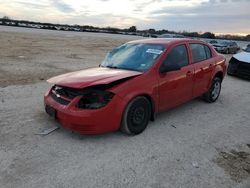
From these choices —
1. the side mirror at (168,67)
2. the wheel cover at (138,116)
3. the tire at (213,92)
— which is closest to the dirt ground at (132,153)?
the wheel cover at (138,116)

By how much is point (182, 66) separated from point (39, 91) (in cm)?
384

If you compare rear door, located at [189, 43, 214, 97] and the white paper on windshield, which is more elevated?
the white paper on windshield

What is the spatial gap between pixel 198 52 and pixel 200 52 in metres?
0.12

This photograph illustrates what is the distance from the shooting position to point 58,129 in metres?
4.79

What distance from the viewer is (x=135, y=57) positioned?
5.36m

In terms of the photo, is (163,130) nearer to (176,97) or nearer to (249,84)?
(176,97)

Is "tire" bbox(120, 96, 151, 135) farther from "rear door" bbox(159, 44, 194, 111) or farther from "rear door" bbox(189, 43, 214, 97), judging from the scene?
"rear door" bbox(189, 43, 214, 97)

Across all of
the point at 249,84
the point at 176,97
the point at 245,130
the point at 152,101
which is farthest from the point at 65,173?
the point at 249,84

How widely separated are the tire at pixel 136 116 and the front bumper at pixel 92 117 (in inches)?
6.3

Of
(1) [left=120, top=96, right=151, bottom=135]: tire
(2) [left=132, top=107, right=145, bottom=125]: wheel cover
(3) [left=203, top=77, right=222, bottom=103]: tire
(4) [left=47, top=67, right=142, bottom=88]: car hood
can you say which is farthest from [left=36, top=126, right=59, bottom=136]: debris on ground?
(3) [left=203, top=77, right=222, bottom=103]: tire

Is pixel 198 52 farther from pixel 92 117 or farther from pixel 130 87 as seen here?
pixel 92 117

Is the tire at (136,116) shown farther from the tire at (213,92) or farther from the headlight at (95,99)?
the tire at (213,92)

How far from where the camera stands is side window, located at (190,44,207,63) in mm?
6086

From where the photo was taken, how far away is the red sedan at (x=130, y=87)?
4.25 metres
